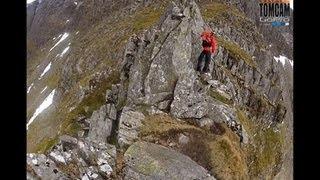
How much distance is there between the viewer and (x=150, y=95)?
98.1ft

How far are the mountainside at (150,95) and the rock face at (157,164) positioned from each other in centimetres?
4

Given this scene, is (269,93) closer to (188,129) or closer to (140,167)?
(188,129)

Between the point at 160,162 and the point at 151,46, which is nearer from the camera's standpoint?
the point at 160,162

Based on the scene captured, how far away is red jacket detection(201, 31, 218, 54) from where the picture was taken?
1192 inches

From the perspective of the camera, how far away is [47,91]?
31891 mm

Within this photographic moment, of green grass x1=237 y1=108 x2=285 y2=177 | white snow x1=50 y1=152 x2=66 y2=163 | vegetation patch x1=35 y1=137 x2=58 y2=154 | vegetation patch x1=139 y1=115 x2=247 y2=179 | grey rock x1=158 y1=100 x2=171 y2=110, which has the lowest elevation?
green grass x1=237 y1=108 x2=285 y2=177

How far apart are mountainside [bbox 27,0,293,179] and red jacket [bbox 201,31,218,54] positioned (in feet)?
1.06

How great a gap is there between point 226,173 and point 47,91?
31.0ft

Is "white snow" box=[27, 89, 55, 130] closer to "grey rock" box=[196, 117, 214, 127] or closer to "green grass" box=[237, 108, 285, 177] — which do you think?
"grey rock" box=[196, 117, 214, 127]

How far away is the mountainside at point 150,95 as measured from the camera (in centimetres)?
2773

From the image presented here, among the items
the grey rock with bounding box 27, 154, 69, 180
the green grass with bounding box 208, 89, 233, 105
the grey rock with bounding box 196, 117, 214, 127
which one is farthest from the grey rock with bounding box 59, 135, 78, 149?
the green grass with bounding box 208, 89, 233, 105

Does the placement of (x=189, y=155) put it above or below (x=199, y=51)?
below

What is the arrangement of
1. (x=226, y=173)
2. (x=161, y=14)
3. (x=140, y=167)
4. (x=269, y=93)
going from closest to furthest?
(x=140, y=167), (x=226, y=173), (x=161, y=14), (x=269, y=93)

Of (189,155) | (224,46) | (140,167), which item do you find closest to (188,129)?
(189,155)
